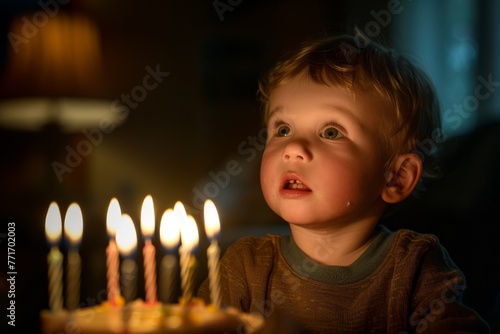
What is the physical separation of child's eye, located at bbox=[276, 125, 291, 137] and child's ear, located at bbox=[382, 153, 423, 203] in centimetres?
25

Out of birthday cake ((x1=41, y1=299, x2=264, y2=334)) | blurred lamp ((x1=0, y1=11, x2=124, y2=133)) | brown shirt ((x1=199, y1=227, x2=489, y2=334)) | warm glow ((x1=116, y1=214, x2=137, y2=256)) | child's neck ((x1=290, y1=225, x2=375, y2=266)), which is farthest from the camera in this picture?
blurred lamp ((x1=0, y1=11, x2=124, y2=133))

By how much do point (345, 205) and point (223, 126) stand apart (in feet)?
2.28

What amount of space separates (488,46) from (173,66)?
908 millimetres

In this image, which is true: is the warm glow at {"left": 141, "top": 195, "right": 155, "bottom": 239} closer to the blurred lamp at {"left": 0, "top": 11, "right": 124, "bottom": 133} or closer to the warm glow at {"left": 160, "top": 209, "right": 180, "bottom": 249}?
the warm glow at {"left": 160, "top": 209, "right": 180, "bottom": 249}

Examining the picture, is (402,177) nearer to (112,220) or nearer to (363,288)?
(363,288)

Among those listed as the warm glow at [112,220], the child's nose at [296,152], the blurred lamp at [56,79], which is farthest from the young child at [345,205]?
the blurred lamp at [56,79]

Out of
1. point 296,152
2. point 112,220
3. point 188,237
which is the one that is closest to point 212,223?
point 188,237

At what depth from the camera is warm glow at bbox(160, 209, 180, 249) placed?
3.43 ft

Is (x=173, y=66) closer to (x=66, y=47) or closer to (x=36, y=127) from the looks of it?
(x=66, y=47)

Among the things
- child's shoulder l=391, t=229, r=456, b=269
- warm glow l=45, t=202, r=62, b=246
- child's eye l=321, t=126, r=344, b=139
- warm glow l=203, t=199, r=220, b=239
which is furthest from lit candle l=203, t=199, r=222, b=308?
child's shoulder l=391, t=229, r=456, b=269

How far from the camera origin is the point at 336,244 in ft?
4.85

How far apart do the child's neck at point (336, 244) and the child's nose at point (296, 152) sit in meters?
0.19

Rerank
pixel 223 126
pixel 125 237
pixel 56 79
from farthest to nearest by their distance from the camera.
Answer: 1. pixel 223 126
2. pixel 56 79
3. pixel 125 237

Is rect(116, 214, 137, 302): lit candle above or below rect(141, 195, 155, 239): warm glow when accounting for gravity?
below
